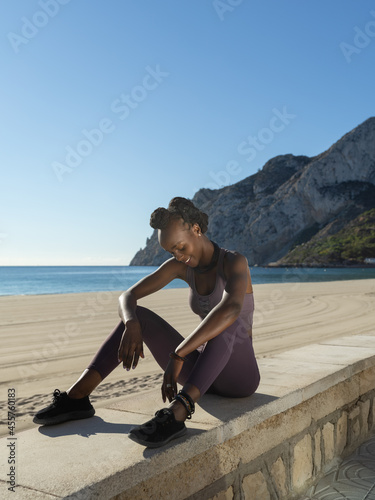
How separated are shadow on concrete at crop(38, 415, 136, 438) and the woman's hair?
3.25 ft

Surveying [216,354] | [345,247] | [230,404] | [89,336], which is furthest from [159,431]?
[345,247]

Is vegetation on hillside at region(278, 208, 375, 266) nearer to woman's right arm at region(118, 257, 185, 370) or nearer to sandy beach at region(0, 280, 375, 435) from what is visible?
sandy beach at region(0, 280, 375, 435)

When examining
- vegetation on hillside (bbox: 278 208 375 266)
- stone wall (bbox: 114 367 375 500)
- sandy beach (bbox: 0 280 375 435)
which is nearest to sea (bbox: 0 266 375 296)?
vegetation on hillside (bbox: 278 208 375 266)

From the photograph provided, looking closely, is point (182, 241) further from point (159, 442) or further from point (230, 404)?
point (159, 442)

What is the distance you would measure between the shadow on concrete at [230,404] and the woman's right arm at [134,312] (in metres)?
0.43

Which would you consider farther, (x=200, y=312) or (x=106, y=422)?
(x=200, y=312)

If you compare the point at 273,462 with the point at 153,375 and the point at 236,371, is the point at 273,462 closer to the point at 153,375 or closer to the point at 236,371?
the point at 236,371

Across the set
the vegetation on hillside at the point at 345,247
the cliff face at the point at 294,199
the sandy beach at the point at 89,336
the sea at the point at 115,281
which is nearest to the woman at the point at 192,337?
the sandy beach at the point at 89,336

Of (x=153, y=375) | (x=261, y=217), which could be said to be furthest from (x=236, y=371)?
(x=261, y=217)

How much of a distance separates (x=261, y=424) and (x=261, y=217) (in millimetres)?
111569

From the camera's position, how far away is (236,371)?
251cm

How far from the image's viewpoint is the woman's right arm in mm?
2434

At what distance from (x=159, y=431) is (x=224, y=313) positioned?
667 mm

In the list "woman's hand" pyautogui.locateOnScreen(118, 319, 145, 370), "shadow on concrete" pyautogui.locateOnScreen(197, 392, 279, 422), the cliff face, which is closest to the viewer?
"shadow on concrete" pyautogui.locateOnScreen(197, 392, 279, 422)
